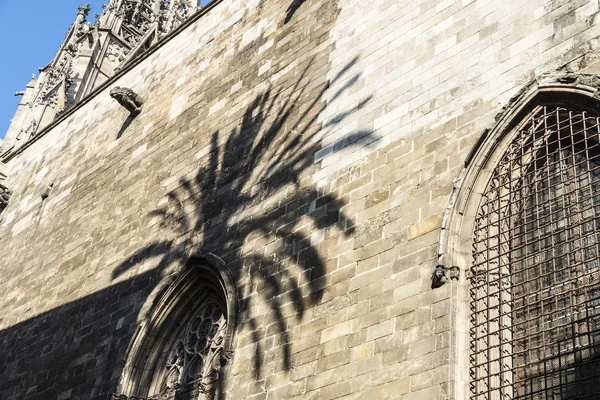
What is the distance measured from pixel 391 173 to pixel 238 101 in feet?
10.9

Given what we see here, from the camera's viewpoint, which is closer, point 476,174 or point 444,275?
point 444,275

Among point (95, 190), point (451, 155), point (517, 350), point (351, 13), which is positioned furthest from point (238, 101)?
point (517, 350)

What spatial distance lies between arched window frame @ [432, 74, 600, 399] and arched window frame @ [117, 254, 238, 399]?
298 centimetres

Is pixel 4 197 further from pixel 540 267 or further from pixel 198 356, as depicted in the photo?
pixel 540 267

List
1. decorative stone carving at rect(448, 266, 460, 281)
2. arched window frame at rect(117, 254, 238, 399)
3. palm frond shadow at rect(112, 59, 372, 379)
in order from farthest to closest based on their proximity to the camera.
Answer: arched window frame at rect(117, 254, 238, 399), palm frond shadow at rect(112, 59, 372, 379), decorative stone carving at rect(448, 266, 460, 281)

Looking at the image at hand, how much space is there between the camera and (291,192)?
8.34 metres

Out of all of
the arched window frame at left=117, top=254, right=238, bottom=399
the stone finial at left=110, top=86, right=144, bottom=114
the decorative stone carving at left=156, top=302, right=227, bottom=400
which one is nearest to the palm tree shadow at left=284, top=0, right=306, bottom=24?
the stone finial at left=110, top=86, right=144, bottom=114

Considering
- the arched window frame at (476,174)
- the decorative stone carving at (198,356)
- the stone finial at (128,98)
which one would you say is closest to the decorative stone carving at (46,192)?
the stone finial at (128,98)

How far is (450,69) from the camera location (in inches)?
296

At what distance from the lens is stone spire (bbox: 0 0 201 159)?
70.7 feet

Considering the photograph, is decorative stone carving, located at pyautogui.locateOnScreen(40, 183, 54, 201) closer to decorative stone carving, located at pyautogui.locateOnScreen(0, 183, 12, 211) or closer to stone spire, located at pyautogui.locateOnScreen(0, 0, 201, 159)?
decorative stone carving, located at pyautogui.locateOnScreen(0, 183, 12, 211)

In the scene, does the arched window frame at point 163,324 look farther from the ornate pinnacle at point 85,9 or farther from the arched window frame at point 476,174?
the ornate pinnacle at point 85,9

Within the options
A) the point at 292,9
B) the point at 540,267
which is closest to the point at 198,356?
the point at 540,267

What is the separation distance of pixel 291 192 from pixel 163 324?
201 cm
